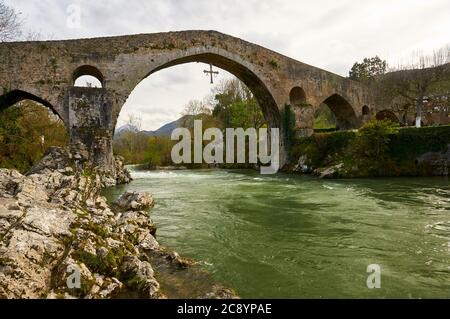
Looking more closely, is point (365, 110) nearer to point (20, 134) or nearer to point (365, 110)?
point (365, 110)

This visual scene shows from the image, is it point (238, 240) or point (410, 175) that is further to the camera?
point (410, 175)

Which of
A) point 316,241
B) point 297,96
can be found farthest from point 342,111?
point 316,241

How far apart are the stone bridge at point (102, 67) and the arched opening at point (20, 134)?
204 millimetres

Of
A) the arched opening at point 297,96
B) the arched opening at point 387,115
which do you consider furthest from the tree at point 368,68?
the arched opening at point 297,96

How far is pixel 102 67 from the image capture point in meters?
16.2

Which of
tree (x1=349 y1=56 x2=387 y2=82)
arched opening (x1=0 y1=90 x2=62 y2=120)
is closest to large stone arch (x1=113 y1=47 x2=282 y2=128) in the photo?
arched opening (x1=0 y1=90 x2=62 y2=120)

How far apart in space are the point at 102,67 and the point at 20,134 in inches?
183

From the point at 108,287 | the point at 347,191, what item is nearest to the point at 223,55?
the point at 347,191

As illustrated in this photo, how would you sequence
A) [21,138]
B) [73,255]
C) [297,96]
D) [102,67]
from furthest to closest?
[297,96] → [102,67] → [21,138] → [73,255]

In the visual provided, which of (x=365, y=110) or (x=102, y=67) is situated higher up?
(x=102, y=67)

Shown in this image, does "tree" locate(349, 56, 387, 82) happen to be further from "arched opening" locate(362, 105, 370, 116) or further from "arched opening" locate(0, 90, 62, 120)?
"arched opening" locate(0, 90, 62, 120)
